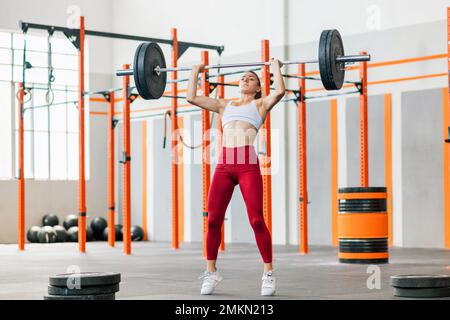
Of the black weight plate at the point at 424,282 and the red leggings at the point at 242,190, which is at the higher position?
the red leggings at the point at 242,190

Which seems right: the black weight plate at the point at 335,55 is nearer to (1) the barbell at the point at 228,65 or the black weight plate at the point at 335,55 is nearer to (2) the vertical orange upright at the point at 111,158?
(1) the barbell at the point at 228,65

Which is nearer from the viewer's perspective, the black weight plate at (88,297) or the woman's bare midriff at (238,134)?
the black weight plate at (88,297)

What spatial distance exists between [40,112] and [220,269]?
719 cm

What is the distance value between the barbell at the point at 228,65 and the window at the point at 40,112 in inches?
278

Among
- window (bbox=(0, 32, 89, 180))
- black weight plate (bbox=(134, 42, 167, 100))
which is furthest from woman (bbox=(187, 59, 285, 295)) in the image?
window (bbox=(0, 32, 89, 180))

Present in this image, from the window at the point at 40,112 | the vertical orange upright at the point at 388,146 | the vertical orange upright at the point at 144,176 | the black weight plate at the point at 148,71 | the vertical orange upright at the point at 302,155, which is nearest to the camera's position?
the black weight plate at the point at 148,71

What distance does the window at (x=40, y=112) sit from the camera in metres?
12.9

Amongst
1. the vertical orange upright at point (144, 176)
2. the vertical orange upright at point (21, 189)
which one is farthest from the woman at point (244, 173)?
the vertical orange upright at point (144, 176)

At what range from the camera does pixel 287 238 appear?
1130 cm

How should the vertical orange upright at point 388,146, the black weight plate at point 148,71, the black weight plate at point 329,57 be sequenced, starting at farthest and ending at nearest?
the vertical orange upright at point 388,146 → the black weight plate at point 148,71 → the black weight plate at point 329,57

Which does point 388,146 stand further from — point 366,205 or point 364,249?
point 364,249

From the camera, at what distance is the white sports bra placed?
4.96 meters

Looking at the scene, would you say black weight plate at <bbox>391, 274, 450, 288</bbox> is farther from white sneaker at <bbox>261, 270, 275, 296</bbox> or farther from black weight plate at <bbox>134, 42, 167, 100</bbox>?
black weight plate at <bbox>134, 42, 167, 100</bbox>

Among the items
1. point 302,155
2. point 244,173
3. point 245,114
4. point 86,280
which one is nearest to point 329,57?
point 245,114
